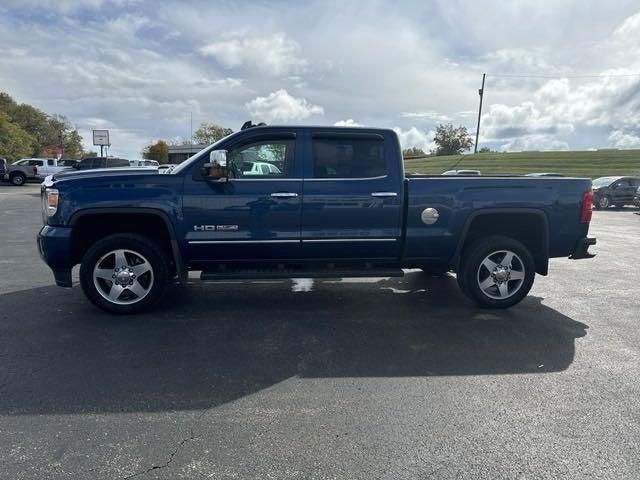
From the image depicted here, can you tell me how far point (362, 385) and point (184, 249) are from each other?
8.18 ft

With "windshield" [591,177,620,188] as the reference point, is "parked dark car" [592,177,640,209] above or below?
below

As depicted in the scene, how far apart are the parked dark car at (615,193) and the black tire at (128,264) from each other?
2293 centimetres

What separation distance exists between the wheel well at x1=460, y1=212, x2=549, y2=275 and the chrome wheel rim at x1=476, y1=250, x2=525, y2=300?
11.6 inches

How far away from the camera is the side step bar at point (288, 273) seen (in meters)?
4.88

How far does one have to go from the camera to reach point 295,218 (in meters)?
4.88

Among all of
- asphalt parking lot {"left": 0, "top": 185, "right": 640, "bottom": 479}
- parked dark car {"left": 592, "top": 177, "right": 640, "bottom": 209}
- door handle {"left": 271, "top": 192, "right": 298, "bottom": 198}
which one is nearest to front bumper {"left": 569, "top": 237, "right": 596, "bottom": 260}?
asphalt parking lot {"left": 0, "top": 185, "right": 640, "bottom": 479}

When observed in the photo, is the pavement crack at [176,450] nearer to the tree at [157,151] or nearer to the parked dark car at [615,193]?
the parked dark car at [615,193]

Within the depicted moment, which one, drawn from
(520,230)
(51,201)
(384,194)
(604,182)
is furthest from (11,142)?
(520,230)

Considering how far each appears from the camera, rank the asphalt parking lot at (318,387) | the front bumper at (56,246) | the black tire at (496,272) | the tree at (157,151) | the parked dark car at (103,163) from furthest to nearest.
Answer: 1. the tree at (157,151)
2. the parked dark car at (103,163)
3. the black tire at (496,272)
4. the front bumper at (56,246)
5. the asphalt parking lot at (318,387)

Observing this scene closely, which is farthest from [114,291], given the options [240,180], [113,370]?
[240,180]

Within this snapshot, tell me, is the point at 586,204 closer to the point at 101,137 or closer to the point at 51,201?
the point at 51,201

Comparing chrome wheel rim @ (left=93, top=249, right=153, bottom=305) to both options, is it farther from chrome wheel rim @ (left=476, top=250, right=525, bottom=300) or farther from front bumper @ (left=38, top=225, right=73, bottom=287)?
chrome wheel rim @ (left=476, top=250, right=525, bottom=300)

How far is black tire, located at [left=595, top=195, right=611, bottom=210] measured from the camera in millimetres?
21938

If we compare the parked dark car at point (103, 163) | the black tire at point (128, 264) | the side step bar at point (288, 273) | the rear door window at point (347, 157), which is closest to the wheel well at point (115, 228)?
the black tire at point (128, 264)
